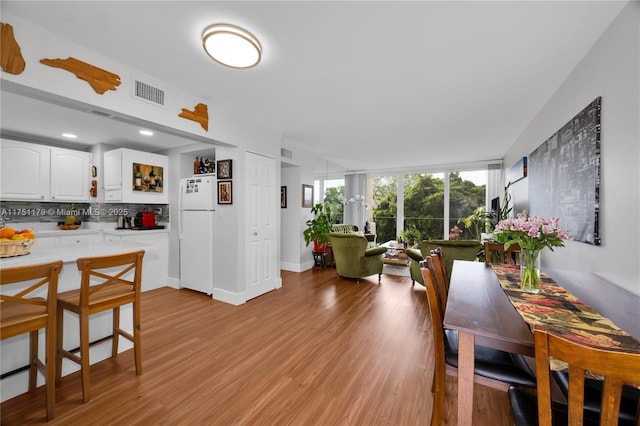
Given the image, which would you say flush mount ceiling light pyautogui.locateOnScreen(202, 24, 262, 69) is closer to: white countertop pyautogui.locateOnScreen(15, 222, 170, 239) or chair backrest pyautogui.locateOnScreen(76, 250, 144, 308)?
chair backrest pyautogui.locateOnScreen(76, 250, 144, 308)

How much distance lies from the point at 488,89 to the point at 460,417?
2.79 meters

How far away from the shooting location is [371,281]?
4.58m

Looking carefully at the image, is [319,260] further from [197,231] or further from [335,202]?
[335,202]

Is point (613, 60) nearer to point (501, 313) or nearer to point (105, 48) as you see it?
point (501, 313)

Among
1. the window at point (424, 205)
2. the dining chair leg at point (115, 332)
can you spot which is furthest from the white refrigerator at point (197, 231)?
the window at point (424, 205)

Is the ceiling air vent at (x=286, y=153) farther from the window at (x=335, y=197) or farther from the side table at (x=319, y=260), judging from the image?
the window at (x=335, y=197)

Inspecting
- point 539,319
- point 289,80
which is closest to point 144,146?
point 289,80

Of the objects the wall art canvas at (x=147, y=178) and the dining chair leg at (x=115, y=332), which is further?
the wall art canvas at (x=147, y=178)

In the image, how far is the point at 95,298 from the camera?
5.72ft

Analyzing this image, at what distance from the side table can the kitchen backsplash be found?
296cm

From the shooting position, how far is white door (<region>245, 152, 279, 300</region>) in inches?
138

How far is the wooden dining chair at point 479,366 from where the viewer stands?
4.17ft

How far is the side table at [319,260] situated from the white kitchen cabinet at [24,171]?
455 centimetres

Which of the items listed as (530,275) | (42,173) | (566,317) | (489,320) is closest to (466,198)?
(530,275)
